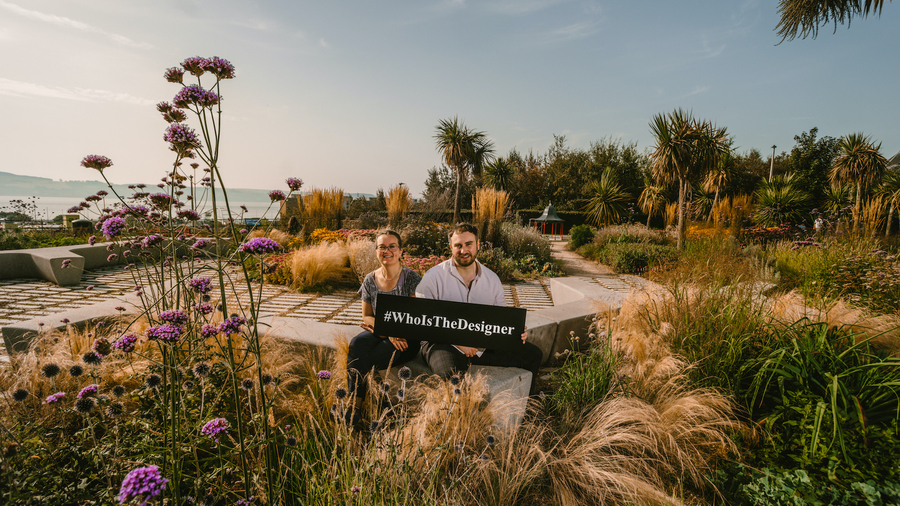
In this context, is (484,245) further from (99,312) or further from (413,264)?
(99,312)

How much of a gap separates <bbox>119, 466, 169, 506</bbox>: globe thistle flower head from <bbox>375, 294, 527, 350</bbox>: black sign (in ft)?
4.78

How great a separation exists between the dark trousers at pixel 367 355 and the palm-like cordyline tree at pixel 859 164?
14.0 meters

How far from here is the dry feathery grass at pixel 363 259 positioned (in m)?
5.79

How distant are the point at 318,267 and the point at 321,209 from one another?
5.83m

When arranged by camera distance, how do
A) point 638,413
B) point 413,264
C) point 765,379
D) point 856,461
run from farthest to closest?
point 413,264, point 765,379, point 638,413, point 856,461

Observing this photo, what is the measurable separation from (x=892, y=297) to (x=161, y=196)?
18.7 feet

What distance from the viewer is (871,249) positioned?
4258mm

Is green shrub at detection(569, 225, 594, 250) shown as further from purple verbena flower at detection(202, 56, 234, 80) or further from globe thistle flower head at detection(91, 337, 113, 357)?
globe thistle flower head at detection(91, 337, 113, 357)

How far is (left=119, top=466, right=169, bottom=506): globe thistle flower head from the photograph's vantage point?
59 cm

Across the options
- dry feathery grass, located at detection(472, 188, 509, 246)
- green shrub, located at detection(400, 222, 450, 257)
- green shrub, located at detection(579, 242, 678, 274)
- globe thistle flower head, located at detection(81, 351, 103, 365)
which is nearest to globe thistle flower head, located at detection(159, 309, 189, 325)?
globe thistle flower head, located at detection(81, 351, 103, 365)

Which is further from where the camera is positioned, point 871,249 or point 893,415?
point 871,249

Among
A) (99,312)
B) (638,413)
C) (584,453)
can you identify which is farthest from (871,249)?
(99,312)

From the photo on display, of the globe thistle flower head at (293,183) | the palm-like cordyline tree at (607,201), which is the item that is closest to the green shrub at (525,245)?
the globe thistle flower head at (293,183)

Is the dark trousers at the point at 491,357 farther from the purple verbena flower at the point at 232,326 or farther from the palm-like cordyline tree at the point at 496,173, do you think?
the palm-like cordyline tree at the point at 496,173
